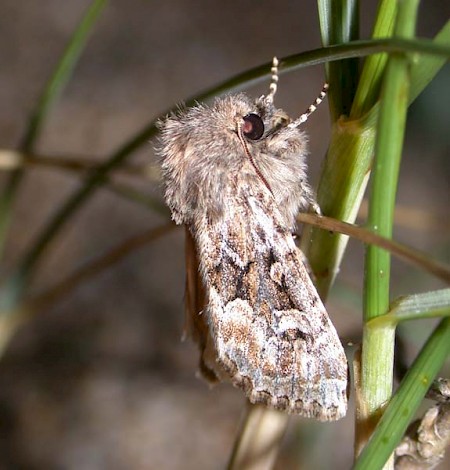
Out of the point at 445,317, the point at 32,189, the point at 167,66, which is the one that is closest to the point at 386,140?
the point at 445,317

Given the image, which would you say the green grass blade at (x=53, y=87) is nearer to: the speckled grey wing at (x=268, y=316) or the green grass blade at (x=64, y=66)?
the green grass blade at (x=64, y=66)

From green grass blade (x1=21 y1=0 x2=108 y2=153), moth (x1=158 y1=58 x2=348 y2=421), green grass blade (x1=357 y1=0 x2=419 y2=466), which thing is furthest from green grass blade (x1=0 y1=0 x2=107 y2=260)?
green grass blade (x1=357 y1=0 x2=419 y2=466)

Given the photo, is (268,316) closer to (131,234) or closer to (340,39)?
(340,39)

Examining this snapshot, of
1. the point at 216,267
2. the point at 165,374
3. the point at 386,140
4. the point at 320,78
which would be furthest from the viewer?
the point at 320,78

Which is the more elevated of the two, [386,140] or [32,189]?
[32,189]

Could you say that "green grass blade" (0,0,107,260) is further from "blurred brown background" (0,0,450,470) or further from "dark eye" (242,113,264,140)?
"blurred brown background" (0,0,450,470)

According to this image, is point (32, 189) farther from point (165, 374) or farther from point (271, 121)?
point (271, 121)

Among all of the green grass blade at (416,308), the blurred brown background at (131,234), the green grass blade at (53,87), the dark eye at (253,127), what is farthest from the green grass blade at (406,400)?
the blurred brown background at (131,234)
